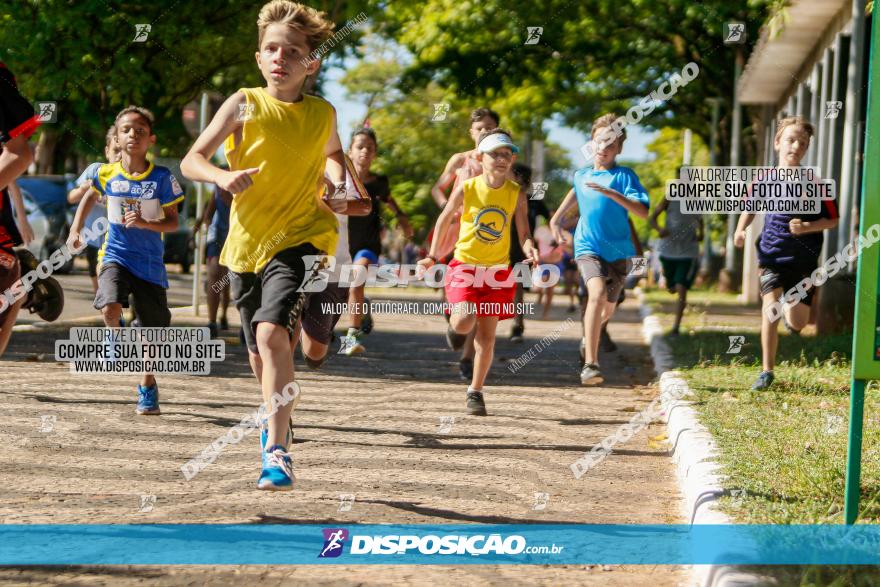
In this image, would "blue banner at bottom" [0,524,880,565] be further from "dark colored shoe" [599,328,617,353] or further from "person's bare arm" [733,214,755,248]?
"dark colored shoe" [599,328,617,353]

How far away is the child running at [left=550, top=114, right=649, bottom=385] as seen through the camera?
372 inches

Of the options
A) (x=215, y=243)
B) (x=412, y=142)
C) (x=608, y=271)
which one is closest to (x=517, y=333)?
(x=215, y=243)

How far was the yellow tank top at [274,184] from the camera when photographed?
5.32 metres

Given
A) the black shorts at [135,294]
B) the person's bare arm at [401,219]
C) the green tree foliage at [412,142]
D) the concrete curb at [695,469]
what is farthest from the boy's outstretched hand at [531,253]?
the green tree foliage at [412,142]

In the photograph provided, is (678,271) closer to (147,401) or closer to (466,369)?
(466,369)

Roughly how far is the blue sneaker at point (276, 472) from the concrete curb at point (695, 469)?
5.21ft

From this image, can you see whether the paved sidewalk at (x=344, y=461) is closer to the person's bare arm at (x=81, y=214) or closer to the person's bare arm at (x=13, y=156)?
the person's bare arm at (x=81, y=214)

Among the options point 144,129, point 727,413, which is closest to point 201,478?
point 144,129

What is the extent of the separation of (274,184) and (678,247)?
370 inches

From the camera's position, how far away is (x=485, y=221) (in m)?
8.48

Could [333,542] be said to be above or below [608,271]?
below

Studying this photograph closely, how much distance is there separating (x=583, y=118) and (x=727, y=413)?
26638 mm

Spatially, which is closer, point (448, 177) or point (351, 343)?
point (448, 177)

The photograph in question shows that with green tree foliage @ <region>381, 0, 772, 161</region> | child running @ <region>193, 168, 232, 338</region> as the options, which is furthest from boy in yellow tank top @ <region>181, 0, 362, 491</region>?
green tree foliage @ <region>381, 0, 772, 161</region>
